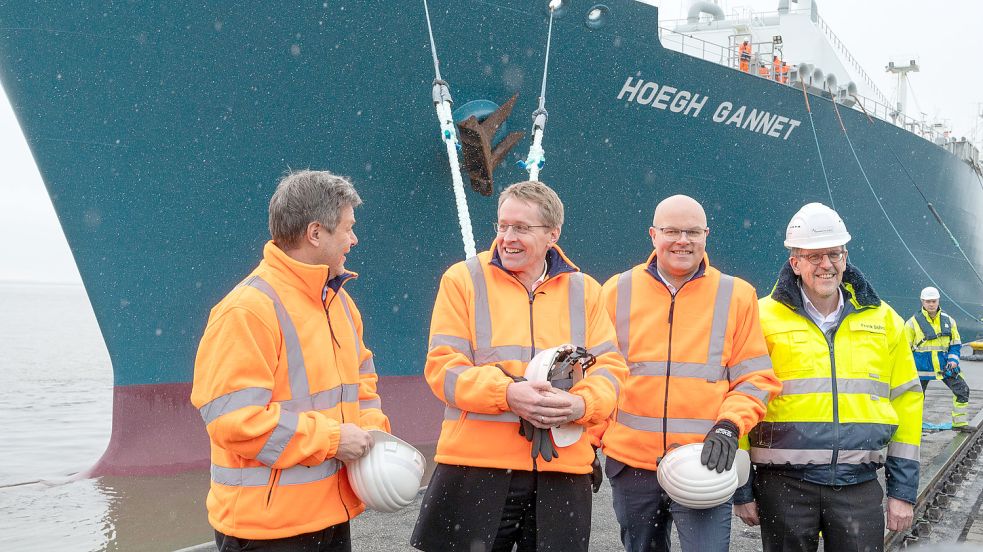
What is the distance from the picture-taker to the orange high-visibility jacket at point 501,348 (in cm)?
231

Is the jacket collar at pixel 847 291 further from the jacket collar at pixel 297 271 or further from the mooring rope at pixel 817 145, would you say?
the mooring rope at pixel 817 145

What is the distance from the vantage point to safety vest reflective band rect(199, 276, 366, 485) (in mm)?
1960

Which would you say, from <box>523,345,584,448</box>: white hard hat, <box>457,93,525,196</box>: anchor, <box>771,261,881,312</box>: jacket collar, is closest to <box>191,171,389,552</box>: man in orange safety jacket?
<box>523,345,584,448</box>: white hard hat

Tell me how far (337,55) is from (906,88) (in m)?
19.0

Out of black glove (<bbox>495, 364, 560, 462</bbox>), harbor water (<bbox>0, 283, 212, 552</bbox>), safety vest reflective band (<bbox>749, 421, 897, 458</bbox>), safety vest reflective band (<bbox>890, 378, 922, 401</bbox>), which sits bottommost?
harbor water (<bbox>0, 283, 212, 552</bbox>)

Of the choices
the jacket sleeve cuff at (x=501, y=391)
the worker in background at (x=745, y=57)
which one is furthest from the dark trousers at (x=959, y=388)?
the jacket sleeve cuff at (x=501, y=391)

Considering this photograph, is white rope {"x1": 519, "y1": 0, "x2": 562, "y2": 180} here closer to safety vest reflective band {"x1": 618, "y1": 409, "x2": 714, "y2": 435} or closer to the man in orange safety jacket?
safety vest reflective band {"x1": 618, "y1": 409, "x2": 714, "y2": 435}

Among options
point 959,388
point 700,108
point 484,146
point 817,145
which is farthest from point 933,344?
point 484,146

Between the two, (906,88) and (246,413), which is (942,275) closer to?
(906,88)

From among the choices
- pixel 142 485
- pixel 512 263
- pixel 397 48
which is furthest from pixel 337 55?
pixel 512 263

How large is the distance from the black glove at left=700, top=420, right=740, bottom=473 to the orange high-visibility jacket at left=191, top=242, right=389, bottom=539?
1.07 m

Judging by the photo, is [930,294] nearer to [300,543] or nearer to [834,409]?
[834,409]

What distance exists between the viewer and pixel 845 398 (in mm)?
2613

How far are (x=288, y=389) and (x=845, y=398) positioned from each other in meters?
1.81
